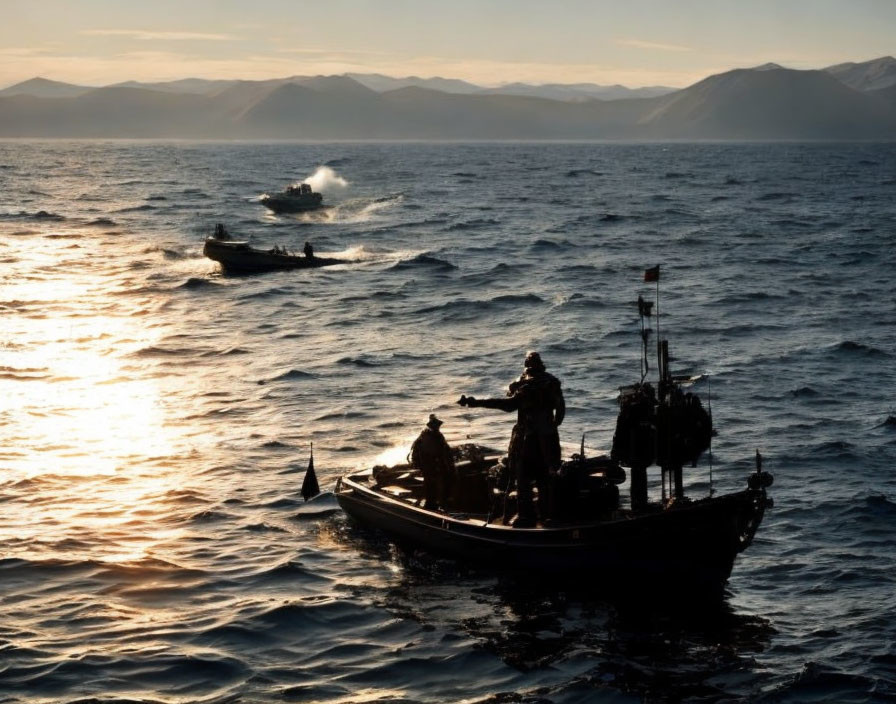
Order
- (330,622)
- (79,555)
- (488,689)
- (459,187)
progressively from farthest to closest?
(459,187) → (79,555) → (330,622) → (488,689)

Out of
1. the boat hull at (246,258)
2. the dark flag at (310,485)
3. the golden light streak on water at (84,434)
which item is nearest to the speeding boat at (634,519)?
the dark flag at (310,485)

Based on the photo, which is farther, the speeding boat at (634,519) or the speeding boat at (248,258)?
the speeding boat at (248,258)

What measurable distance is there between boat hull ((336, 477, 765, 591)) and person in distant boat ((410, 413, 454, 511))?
3.59 ft

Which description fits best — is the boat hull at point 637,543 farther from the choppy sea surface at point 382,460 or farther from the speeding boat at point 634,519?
the choppy sea surface at point 382,460

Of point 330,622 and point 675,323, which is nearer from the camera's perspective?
point 330,622

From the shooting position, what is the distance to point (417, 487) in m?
24.9

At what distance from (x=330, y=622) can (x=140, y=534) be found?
19.3 ft

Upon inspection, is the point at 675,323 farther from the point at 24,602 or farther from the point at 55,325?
the point at 24,602

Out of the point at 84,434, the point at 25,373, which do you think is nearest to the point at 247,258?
the point at 25,373

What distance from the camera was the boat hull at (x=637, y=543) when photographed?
65.0 ft

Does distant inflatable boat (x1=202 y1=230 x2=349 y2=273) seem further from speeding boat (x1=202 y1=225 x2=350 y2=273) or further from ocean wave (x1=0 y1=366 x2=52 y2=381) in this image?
ocean wave (x1=0 y1=366 x2=52 y2=381)

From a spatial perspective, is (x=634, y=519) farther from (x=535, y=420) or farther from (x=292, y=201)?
(x=292, y=201)

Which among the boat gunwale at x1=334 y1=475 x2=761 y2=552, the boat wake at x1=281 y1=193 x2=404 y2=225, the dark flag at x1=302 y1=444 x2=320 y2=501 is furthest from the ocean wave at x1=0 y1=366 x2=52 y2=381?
the boat wake at x1=281 y1=193 x2=404 y2=225

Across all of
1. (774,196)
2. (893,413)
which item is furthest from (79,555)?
(774,196)
